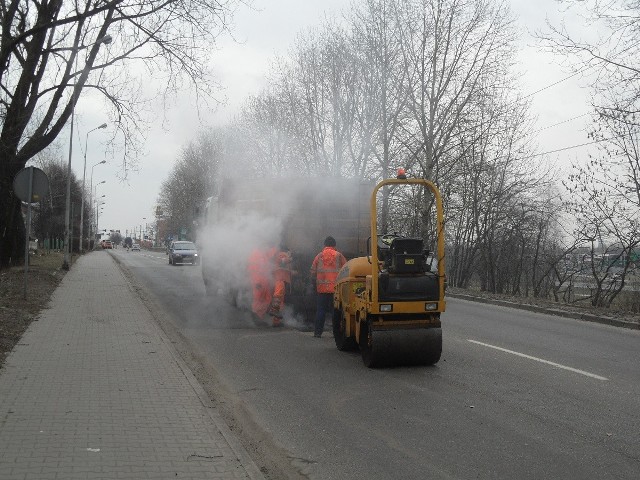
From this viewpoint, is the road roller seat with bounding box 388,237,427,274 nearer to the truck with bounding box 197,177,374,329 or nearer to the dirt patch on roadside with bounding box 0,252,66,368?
the truck with bounding box 197,177,374,329

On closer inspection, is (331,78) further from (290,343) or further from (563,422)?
(563,422)

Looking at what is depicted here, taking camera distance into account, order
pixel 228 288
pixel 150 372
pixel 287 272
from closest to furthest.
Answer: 1. pixel 150 372
2. pixel 287 272
3. pixel 228 288

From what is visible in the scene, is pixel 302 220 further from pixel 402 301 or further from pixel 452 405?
pixel 452 405

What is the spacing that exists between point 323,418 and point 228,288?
10406mm

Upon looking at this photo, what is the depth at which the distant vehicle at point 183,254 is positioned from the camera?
138 feet

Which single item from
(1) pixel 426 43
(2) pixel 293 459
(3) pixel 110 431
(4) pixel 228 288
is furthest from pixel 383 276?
(1) pixel 426 43

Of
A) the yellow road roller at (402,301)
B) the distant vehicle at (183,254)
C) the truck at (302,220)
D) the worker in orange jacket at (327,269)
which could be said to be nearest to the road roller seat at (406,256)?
the yellow road roller at (402,301)

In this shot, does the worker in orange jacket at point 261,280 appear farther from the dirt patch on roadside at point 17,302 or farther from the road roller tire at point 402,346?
the road roller tire at point 402,346

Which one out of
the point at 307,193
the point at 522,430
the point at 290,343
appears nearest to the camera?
the point at 522,430

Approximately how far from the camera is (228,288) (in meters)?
16.5

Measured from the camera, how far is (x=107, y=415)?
5.98 meters

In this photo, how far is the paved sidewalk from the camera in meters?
4.66

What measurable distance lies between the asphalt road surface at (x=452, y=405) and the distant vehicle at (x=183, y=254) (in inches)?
1211

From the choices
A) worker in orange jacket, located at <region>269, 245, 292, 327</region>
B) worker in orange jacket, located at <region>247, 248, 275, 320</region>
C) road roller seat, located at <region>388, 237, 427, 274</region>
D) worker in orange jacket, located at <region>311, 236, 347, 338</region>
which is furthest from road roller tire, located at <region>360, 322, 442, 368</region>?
worker in orange jacket, located at <region>247, 248, 275, 320</region>
